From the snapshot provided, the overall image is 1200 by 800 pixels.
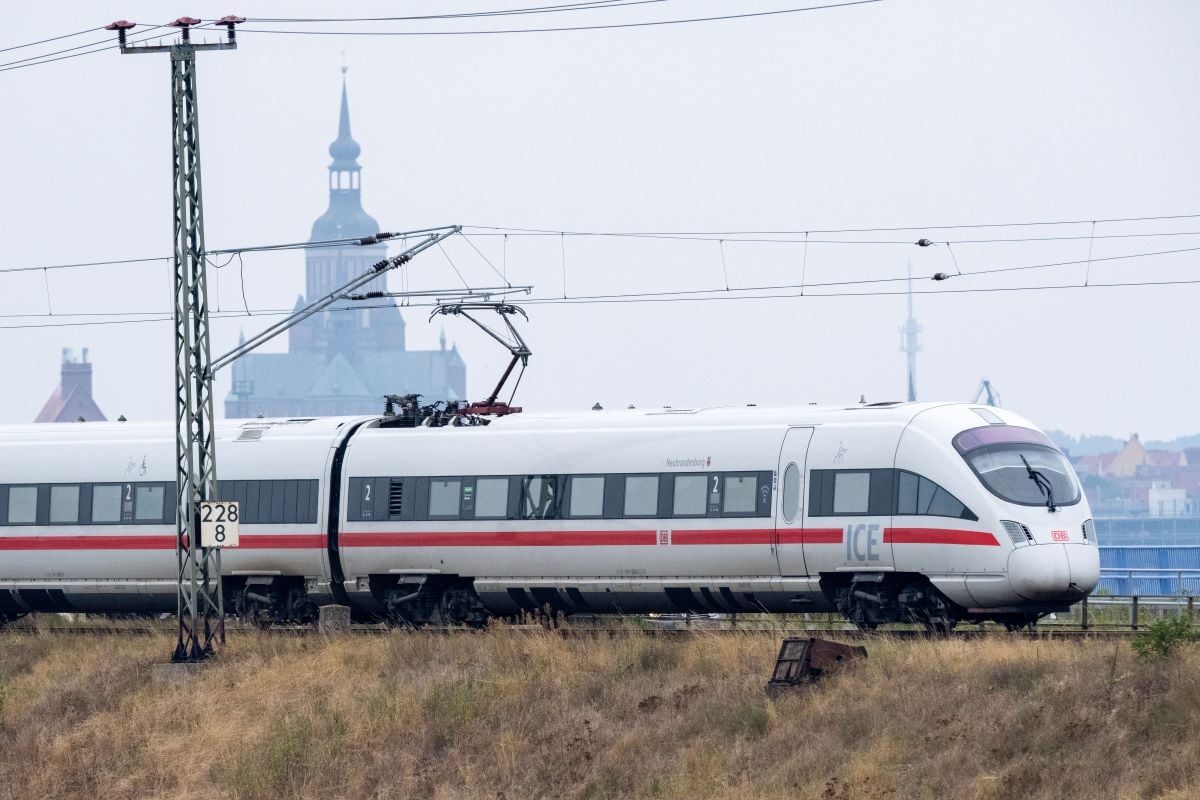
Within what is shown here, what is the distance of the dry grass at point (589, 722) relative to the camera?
832 inches

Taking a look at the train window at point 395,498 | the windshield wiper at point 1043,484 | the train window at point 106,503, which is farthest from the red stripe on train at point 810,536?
the train window at point 106,503

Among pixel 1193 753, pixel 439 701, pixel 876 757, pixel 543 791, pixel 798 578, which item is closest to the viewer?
pixel 1193 753

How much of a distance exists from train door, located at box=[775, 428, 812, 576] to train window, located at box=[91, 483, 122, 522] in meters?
12.0

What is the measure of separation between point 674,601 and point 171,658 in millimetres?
7482

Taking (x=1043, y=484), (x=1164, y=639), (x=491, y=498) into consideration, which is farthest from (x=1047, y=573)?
(x=491, y=498)

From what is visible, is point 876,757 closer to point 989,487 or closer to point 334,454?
point 989,487

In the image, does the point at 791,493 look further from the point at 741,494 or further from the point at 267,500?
the point at 267,500

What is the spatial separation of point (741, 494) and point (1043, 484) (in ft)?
14.4

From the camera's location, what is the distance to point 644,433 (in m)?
32.0

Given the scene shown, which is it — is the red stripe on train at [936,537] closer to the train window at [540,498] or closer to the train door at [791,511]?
the train door at [791,511]

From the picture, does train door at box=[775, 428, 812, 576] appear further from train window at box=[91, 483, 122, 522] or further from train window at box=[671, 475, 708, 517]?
train window at box=[91, 483, 122, 522]

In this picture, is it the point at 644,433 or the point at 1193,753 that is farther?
the point at 644,433

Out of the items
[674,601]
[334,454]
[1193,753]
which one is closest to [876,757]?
[1193,753]

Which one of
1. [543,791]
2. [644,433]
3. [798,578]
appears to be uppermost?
[644,433]
